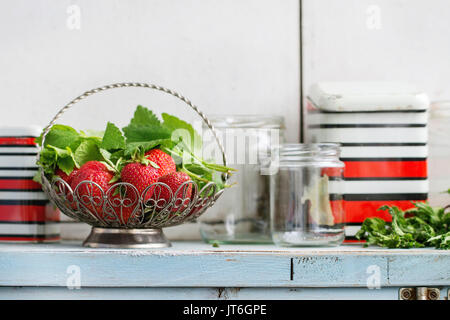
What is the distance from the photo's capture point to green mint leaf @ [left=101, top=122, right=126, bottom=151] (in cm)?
84

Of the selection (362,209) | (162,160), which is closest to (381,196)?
(362,209)

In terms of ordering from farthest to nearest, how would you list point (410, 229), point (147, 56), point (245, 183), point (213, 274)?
point (147, 56) → point (245, 183) → point (410, 229) → point (213, 274)

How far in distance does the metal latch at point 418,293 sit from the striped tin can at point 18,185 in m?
0.56

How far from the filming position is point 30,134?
95 centimetres

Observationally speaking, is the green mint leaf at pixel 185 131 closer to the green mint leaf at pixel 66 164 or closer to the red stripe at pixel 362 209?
the green mint leaf at pixel 66 164

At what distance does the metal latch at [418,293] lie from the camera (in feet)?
2.57

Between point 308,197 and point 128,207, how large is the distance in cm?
28

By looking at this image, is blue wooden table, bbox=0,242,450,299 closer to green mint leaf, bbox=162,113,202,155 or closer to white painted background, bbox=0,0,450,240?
green mint leaf, bbox=162,113,202,155

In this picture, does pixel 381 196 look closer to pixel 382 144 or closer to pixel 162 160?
pixel 382 144

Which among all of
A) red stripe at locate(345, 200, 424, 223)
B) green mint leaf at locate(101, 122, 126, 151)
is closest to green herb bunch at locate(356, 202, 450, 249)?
red stripe at locate(345, 200, 424, 223)

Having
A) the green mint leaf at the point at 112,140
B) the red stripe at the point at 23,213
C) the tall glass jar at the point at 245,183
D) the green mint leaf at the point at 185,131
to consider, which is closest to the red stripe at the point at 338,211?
the tall glass jar at the point at 245,183

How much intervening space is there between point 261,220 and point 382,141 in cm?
24

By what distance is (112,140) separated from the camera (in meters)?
0.84
